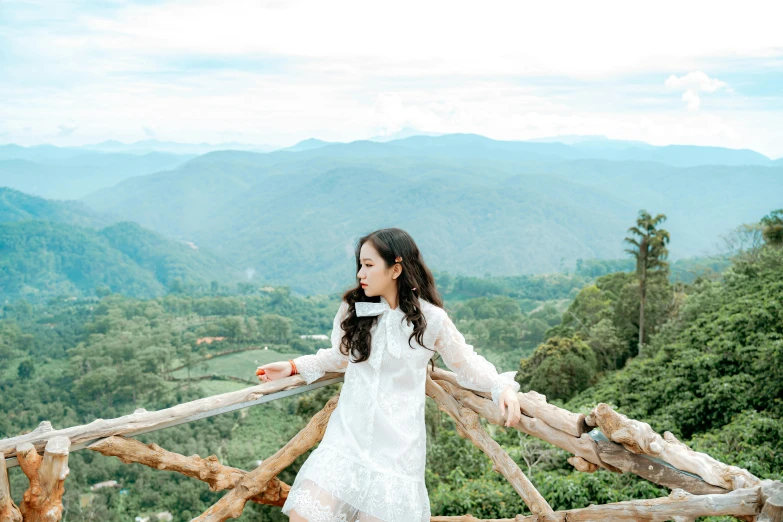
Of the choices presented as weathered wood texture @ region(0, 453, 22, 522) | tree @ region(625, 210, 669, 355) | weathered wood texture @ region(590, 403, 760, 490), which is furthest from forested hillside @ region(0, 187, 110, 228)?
weathered wood texture @ region(590, 403, 760, 490)

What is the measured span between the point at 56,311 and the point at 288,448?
57386 millimetres

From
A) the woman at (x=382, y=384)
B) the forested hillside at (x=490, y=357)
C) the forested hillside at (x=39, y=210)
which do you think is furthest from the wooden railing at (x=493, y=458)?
the forested hillside at (x=39, y=210)

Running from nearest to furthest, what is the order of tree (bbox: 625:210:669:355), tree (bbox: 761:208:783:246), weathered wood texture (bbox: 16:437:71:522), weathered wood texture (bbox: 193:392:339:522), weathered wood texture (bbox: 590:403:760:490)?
1. weathered wood texture (bbox: 590:403:760:490)
2. weathered wood texture (bbox: 16:437:71:522)
3. weathered wood texture (bbox: 193:392:339:522)
4. tree (bbox: 761:208:783:246)
5. tree (bbox: 625:210:669:355)

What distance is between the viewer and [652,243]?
16312 mm

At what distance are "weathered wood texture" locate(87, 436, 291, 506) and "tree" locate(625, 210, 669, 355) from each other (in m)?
14.8

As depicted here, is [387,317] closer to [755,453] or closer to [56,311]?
[755,453]

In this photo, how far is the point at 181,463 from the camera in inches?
87.4

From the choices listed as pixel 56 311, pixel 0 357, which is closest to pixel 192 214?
pixel 56 311

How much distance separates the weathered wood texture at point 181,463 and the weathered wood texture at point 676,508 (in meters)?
1.09

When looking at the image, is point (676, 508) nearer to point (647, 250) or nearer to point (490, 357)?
point (647, 250)

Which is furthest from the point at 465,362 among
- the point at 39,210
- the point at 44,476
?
the point at 39,210

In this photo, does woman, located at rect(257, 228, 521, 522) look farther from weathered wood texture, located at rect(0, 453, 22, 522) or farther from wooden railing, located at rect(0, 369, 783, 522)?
weathered wood texture, located at rect(0, 453, 22, 522)

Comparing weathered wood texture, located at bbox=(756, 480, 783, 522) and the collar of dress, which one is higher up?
the collar of dress

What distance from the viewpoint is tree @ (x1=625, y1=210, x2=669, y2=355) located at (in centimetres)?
1598
